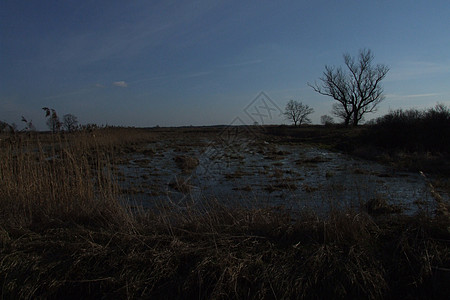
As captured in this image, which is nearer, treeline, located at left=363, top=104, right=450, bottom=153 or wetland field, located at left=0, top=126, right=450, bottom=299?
wetland field, located at left=0, top=126, right=450, bottom=299

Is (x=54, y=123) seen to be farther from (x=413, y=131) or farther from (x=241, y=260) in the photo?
(x=413, y=131)

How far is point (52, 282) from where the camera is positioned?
288cm

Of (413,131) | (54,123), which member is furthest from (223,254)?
(413,131)

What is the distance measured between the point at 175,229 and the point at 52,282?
1.42 meters

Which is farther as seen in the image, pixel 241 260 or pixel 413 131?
pixel 413 131

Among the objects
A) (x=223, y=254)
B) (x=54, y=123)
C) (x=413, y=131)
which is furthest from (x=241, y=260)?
(x=413, y=131)

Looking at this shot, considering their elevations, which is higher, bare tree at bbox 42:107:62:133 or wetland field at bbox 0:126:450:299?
bare tree at bbox 42:107:62:133

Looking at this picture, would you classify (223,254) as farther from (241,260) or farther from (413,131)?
(413,131)

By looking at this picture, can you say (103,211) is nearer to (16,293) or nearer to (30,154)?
(16,293)

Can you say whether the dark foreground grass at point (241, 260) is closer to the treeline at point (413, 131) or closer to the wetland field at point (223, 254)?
the wetland field at point (223, 254)

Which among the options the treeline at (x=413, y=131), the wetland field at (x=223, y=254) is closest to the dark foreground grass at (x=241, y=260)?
the wetland field at (x=223, y=254)

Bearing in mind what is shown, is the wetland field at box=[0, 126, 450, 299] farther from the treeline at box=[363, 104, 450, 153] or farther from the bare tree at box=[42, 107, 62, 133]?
the treeline at box=[363, 104, 450, 153]

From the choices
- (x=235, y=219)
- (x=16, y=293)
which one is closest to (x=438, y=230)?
(x=235, y=219)

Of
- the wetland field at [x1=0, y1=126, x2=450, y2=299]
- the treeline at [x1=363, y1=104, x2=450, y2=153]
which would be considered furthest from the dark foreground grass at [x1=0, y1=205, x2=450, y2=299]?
the treeline at [x1=363, y1=104, x2=450, y2=153]
